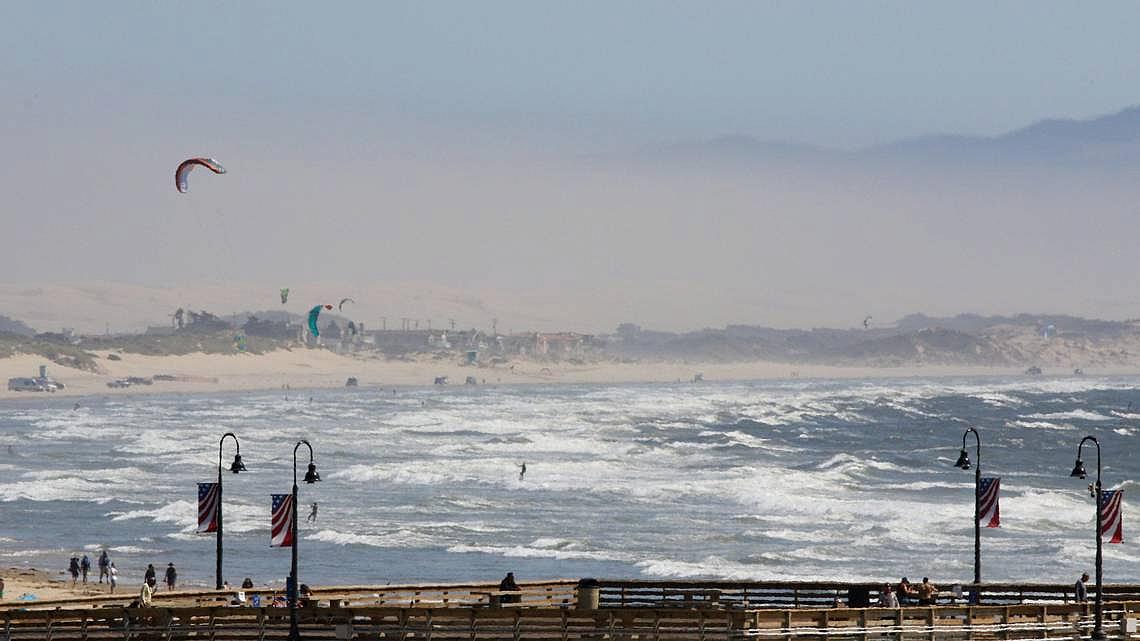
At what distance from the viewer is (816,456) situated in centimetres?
13075

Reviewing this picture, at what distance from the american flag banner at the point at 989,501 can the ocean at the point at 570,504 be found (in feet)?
52.6

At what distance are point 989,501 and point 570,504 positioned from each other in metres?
42.8

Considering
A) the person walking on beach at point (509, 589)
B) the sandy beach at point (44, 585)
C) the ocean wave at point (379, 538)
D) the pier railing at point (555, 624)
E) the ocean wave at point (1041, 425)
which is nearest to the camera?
the pier railing at point (555, 624)

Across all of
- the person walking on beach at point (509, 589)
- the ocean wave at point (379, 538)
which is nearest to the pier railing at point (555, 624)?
the person walking on beach at point (509, 589)

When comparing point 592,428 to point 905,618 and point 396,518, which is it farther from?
point 905,618

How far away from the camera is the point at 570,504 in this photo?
89375 mm

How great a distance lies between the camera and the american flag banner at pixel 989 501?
47469mm

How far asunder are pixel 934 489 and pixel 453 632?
66760 millimetres

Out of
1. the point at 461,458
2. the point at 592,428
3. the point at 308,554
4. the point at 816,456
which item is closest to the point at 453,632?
the point at 308,554

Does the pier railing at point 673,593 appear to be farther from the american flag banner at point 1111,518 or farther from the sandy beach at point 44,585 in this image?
the sandy beach at point 44,585

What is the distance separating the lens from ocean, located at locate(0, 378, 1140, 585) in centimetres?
6762

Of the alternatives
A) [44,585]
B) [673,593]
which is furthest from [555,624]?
[44,585]

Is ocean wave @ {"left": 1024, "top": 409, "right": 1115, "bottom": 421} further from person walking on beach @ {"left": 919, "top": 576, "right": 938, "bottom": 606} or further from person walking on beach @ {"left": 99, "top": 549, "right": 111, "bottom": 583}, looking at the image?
person walking on beach @ {"left": 919, "top": 576, "right": 938, "bottom": 606}

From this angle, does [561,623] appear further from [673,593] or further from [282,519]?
[282,519]
